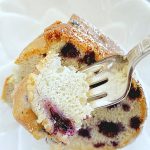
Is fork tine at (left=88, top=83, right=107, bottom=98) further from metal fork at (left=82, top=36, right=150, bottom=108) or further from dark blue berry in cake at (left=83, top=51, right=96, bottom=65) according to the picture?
dark blue berry in cake at (left=83, top=51, right=96, bottom=65)

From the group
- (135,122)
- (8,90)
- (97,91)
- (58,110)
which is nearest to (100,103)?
(97,91)

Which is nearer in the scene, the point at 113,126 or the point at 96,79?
the point at 96,79

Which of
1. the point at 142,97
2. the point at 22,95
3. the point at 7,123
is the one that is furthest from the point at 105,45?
the point at 7,123

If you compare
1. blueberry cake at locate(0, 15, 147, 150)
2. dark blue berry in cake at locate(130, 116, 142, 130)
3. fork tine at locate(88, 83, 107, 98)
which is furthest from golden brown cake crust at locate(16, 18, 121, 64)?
dark blue berry in cake at locate(130, 116, 142, 130)

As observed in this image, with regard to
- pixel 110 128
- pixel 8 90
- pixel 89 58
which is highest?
pixel 89 58

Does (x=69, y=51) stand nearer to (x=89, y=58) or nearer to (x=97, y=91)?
(x=89, y=58)

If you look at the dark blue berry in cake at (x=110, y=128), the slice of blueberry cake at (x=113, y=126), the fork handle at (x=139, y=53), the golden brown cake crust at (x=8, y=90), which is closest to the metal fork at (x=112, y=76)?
the fork handle at (x=139, y=53)

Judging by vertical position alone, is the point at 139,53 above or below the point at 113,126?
above
